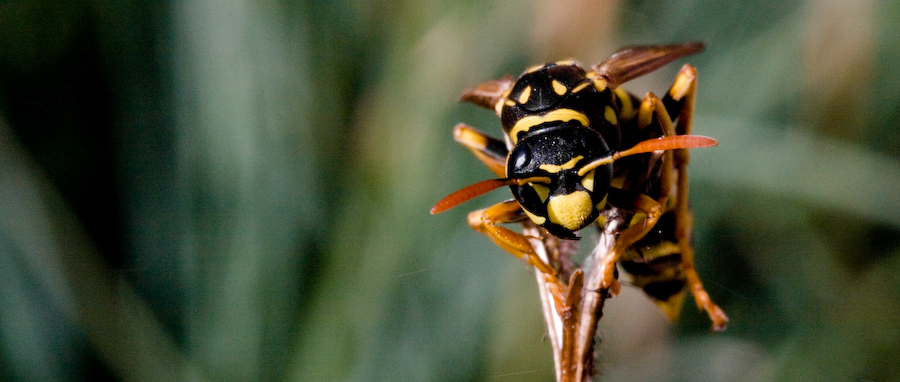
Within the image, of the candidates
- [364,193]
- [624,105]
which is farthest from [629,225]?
[364,193]

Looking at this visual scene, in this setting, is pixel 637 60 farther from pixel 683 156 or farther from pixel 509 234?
pixel 509 234

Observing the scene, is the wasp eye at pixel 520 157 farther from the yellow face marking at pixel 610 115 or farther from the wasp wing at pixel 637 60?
the wasp wing at pixel 637 60

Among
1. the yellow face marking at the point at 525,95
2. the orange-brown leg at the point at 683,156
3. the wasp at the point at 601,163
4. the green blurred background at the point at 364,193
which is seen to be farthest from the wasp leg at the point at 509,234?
the green blurred background at the point at 364,193

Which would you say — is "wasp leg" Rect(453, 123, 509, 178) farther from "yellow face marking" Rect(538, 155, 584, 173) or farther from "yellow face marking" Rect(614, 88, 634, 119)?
"yellow face marking" Rect(538, 155, 584, 173)

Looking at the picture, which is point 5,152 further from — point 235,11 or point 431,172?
point 431,172

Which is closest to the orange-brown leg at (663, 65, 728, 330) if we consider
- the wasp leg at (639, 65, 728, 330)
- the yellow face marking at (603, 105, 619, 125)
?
the wasp leg at (639, 65, 728, 330)

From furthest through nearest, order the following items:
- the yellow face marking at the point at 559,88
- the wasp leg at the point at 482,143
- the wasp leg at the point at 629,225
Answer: the wasp leg at the point at 482,143, the yellow face marking at the point at 559,88, the wasp leg at the point at 629,225

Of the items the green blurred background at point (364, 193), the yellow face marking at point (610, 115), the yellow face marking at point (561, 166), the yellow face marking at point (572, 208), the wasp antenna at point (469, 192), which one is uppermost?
the yellow face marking at point (610, 115)
